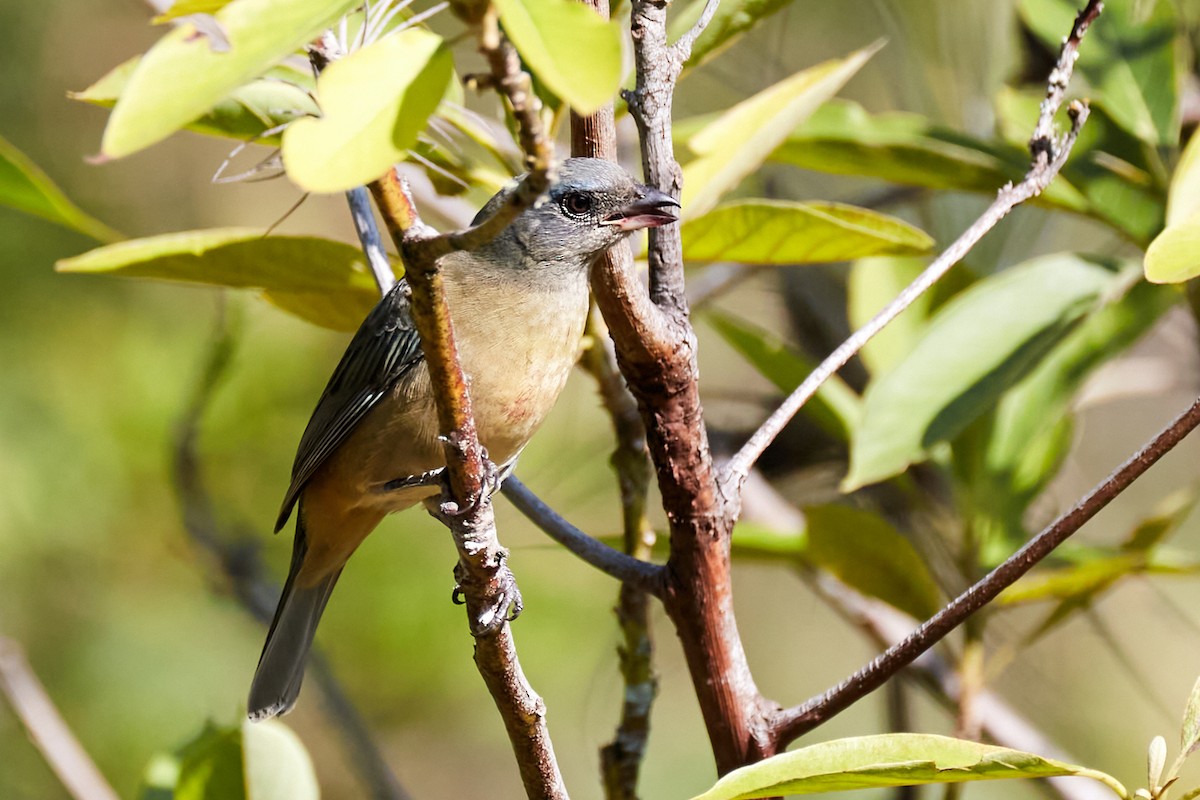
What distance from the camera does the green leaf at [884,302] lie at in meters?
2.92

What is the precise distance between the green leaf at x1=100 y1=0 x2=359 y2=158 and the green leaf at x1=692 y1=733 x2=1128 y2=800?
97cm

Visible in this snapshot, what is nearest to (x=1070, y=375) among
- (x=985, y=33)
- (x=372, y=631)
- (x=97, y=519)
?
(x=985, y=33)

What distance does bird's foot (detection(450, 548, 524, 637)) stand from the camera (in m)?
1.70

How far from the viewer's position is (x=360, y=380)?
2.79 m

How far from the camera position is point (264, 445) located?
13.8 feet

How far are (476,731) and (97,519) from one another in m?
1.55

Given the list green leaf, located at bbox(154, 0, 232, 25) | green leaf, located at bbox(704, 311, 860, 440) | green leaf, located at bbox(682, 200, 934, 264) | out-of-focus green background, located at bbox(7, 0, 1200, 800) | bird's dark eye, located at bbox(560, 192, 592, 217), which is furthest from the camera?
out-of-focus green background, located at bbox(7, 0, 1200, 800)

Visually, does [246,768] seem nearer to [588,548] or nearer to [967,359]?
[588,548]

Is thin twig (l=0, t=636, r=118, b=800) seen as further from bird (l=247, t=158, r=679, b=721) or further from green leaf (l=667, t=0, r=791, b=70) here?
green leaf (l=667, t=0, r=791, b=70)

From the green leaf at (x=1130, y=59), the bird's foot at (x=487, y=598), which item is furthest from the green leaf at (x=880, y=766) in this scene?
the green leaf at (x=1130, y=59)

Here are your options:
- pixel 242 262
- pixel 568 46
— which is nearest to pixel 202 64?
pixel 568 46

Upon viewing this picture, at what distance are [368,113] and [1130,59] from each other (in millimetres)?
2358

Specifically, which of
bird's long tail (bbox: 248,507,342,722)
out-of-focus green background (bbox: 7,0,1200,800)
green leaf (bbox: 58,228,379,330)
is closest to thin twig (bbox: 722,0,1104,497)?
green leaf (bbox: 58,228,379,330)

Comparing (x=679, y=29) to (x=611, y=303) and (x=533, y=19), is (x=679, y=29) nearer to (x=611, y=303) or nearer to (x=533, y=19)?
(x=611, y=303)
